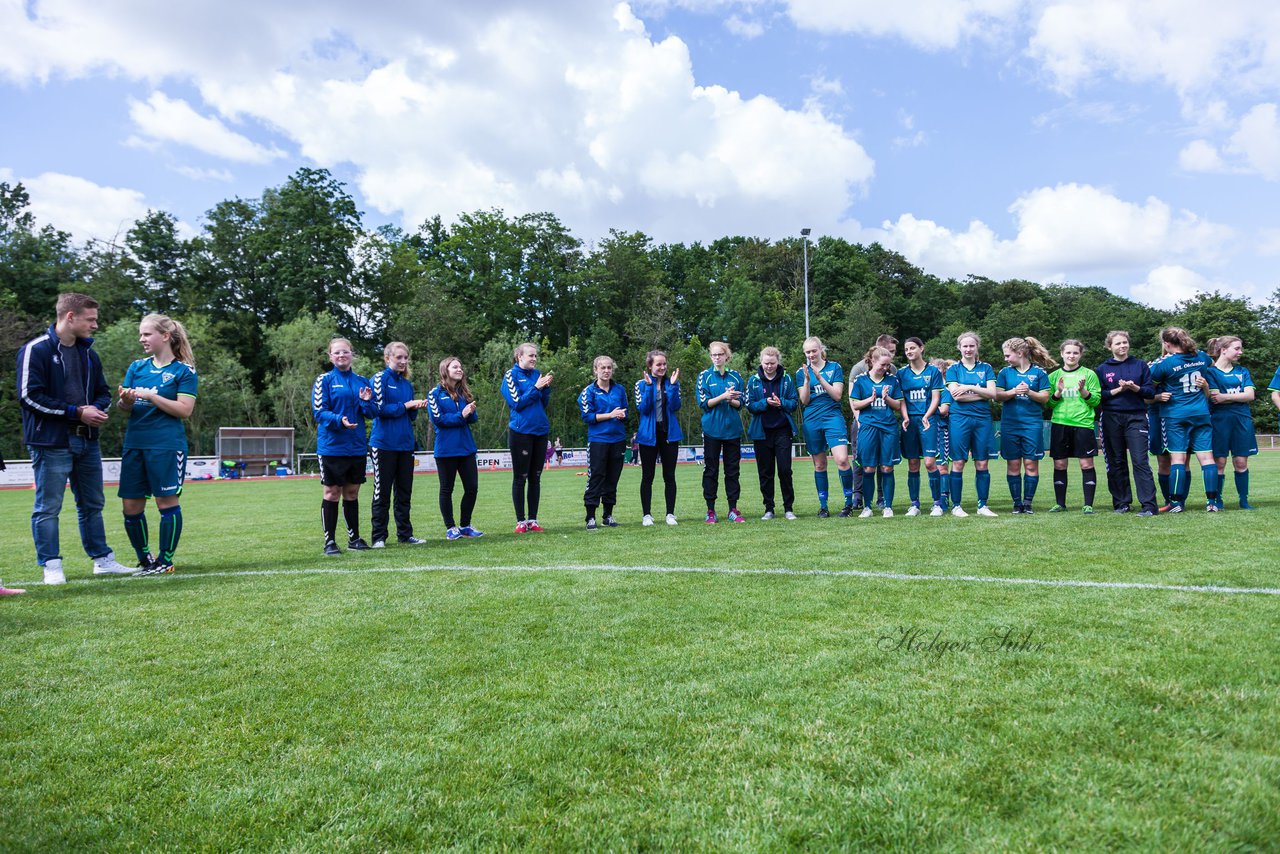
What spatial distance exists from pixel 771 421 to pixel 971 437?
2089 millimetres

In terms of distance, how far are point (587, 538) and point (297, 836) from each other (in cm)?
544

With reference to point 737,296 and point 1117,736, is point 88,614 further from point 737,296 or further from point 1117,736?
point 737,296

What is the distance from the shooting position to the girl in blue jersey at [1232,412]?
8.15 meters

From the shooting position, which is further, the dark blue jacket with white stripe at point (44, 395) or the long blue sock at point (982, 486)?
the long blue sock at point (982, 486)

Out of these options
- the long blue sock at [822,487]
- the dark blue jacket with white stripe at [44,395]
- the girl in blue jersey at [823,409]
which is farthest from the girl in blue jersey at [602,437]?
the dark blue jacket with white stripe at [44,395]

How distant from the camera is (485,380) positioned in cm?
3850

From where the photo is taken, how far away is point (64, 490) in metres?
5.68

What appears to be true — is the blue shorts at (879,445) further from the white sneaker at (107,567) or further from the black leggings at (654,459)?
the white sneaker at (107,567)

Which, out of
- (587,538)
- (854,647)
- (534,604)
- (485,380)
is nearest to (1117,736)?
(854,647)

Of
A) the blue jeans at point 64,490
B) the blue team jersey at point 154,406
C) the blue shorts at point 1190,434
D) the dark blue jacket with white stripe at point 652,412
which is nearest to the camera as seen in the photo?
the blue jeans at point 64,490

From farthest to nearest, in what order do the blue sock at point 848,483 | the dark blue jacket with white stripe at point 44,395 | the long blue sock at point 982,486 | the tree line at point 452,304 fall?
the tree line at point 452,304, the blue sock at point 848,483, the long blue sock at point 982,486, the dark blue jacket with white stripe at point 44,395

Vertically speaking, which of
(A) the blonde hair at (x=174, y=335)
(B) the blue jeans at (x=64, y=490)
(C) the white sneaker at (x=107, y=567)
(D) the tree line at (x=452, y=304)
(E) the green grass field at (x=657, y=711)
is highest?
(D) the tree line at (x=452, y=304)

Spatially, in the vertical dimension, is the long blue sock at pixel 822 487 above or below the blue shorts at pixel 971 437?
below

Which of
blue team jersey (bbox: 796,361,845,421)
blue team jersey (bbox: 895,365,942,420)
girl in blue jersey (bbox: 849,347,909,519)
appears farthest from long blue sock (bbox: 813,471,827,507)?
blue team jersey (bbox: 895,365,942,420)
